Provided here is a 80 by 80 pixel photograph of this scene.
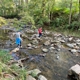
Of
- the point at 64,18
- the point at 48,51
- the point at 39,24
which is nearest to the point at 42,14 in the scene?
the point at 39,24

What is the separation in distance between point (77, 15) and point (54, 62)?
46.0 ft

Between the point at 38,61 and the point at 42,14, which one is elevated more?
the point at 42,14

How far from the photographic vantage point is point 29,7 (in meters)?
24.2

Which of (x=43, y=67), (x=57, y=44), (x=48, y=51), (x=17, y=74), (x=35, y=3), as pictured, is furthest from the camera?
(x=35, y=3)

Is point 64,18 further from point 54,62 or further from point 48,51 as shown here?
point 54,62

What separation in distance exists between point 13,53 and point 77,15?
1401cm

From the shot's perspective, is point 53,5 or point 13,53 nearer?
point 13,53

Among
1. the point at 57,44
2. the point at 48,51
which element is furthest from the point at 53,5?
the point at 48,51

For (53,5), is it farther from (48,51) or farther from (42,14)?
(48,51)

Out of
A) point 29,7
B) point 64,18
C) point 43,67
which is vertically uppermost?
point 29,7

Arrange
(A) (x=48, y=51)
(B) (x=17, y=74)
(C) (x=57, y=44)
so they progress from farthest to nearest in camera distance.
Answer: (C) (x=57, y=44) → (A) (x=48, y=51) → (B) (x=17, y=74)

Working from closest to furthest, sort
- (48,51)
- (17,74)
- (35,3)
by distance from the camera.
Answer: (17,74) < (48,51) < (35,3)

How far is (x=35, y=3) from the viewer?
2359 cm

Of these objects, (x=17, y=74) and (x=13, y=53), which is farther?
(x=13, y=53)
